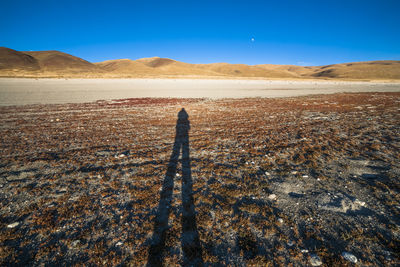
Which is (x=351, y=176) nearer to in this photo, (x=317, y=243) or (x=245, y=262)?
(x=317, y=243)

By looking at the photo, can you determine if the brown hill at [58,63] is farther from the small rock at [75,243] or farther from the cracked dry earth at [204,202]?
the small rock at [75,243]

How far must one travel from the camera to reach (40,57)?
622ft

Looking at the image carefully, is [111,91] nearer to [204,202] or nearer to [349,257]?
[204,202]

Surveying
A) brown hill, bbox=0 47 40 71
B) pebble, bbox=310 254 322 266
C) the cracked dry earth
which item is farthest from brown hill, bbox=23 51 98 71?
pebble, bbox=310 254 322 266

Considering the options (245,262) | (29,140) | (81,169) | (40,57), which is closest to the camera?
(245,262)

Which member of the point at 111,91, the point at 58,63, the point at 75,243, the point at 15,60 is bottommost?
the point at 75,243

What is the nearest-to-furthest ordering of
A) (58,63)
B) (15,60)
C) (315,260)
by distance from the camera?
(315,260), (15,60), (58,63)

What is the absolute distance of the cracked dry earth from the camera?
3.07 meters

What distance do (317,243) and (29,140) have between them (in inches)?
483

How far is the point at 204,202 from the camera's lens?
430cm

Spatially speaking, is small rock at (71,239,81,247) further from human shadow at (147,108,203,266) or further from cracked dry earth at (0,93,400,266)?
human shadow at (147,108,203,266)

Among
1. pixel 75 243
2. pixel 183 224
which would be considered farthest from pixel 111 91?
pixel 183 224

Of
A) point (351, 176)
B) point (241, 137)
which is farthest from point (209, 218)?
point (241, 137)

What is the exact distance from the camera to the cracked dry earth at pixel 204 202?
307 cm
